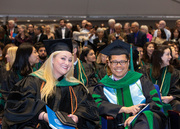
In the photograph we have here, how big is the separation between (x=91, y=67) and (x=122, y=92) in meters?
2.67

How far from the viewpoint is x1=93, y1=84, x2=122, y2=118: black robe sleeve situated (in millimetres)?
3635

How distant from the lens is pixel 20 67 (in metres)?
4.78

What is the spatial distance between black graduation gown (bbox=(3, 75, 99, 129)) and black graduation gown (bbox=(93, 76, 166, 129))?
29 cm

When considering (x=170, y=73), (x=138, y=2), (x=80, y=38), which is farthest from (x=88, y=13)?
(x=170, y=73)

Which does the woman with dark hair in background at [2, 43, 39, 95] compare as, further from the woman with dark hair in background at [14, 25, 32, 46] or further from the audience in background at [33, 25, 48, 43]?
the audience in background at [33, 25, 48, 43]

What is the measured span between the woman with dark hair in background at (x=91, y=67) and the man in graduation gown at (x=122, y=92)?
2.31 metres

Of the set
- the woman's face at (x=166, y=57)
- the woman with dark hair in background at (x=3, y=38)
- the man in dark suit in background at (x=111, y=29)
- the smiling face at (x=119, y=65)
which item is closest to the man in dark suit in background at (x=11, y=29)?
the woman with dark hair in background at (x=3, y=38)

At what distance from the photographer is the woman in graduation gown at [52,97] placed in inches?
121

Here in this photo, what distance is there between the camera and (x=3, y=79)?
4934 millimetres

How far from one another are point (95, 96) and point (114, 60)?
0.60 meters

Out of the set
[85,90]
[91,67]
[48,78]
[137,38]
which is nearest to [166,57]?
[91,67]

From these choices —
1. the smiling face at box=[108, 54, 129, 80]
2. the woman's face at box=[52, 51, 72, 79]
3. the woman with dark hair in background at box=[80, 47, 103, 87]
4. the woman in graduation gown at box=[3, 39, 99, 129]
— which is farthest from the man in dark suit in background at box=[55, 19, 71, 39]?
the woman's face at box=[52, 51, 72, 79]

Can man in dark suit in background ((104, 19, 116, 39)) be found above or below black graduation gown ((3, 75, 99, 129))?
above

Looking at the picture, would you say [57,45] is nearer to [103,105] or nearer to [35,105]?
[35,105]
